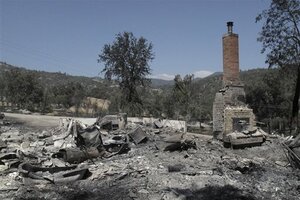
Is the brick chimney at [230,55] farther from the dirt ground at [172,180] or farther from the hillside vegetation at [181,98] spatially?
the hillside vegetation at [181,98]

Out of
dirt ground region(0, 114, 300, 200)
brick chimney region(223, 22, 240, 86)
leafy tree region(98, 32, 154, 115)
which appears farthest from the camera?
leafy tree region(98, 32, 154, 115)

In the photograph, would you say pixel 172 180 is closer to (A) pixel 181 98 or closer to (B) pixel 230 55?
(B) pixel 230 55

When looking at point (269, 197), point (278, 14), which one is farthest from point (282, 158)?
point (278, 14)

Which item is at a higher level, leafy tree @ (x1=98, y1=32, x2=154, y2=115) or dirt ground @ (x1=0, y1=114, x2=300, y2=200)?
leafy tree @ (x1=98, y1=32, x2=154, y2=115)

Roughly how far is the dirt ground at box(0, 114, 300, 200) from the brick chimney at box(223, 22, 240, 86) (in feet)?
19.7

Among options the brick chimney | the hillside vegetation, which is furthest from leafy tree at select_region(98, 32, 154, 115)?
the brick chimney

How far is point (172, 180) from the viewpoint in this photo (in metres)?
9.68

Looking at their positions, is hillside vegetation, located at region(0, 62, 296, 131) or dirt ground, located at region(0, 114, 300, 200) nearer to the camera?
dirt ground, located at region(0, 114, 300, 200)

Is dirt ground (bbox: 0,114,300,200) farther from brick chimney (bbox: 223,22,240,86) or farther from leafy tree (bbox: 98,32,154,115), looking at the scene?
leafy tree (bbox: 98,32,154,115)

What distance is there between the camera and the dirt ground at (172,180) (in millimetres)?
8953

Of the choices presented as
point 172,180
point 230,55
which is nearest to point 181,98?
point 230,55

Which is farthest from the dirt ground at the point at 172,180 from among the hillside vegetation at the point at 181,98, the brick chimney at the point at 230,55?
the hillside vegetation at the point at 181,98

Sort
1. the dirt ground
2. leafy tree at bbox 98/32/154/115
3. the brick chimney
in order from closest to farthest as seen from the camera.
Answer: the dirt ground
the brick chimney
leafy tree at bbox 98/32/154/115

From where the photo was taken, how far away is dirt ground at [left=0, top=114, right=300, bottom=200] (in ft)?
29.4
